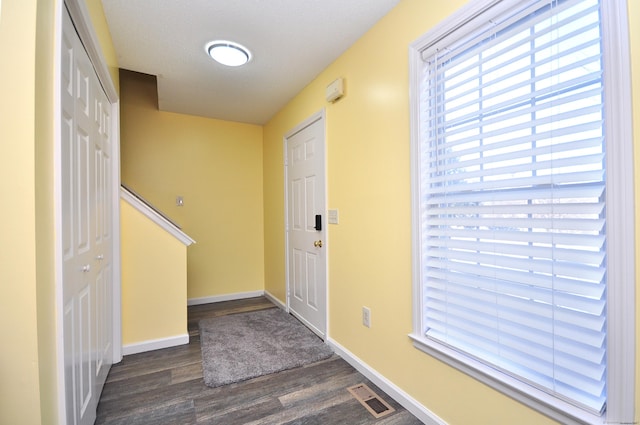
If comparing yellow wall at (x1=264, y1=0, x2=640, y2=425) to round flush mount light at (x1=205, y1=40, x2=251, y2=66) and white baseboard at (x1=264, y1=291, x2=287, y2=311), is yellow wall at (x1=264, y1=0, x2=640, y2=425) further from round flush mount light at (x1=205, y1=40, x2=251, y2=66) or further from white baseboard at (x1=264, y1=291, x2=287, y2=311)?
white baseboard at (x1=264, y1=291, x2=287, y2=311)

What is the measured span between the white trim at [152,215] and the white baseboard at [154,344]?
34.1 inches

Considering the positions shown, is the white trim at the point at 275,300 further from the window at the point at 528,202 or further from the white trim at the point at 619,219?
the white trim at the point at 619,219

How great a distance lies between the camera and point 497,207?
1320 millimetres

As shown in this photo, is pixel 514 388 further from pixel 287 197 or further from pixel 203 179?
pixel 203 179

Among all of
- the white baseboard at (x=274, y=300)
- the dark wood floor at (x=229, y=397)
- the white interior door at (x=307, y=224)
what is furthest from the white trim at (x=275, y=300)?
the dark wood floor at (x=229, y=397)

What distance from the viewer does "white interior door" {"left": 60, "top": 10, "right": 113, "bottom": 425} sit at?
1.19 meters


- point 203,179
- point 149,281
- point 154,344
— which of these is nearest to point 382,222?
point 149,281

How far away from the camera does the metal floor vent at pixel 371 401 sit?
1746 mm

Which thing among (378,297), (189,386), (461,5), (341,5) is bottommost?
(189,386)

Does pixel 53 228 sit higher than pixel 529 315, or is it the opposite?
pixel 53 228

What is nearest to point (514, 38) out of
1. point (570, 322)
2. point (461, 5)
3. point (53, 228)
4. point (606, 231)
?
point (461, 5)

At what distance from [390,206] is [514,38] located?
1026 mm

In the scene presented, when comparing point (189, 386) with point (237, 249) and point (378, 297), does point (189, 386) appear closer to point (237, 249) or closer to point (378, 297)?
point (378, 297)

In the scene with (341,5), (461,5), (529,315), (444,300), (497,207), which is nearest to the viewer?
(529,315)
